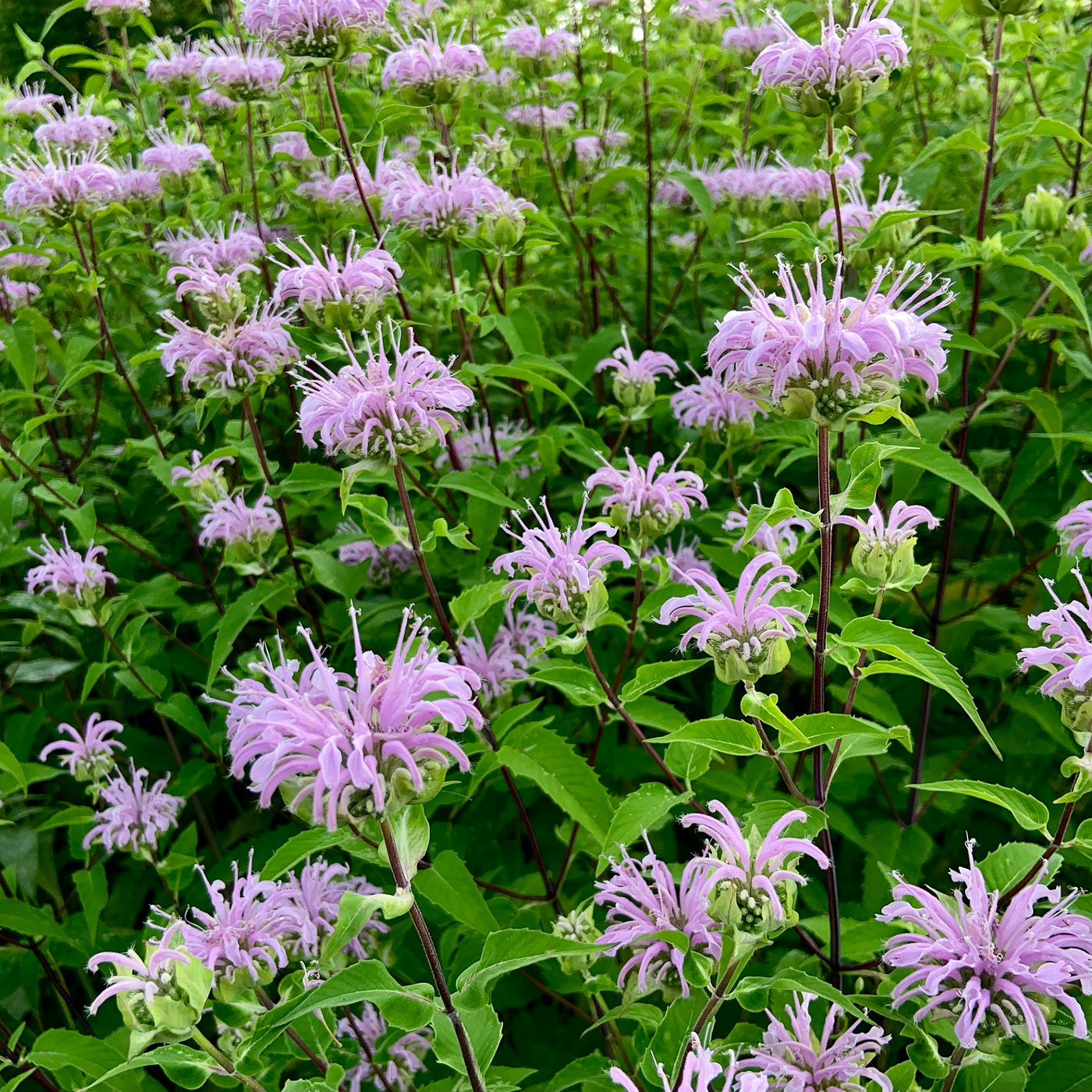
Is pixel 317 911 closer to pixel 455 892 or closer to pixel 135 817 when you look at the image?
pixel 455 892

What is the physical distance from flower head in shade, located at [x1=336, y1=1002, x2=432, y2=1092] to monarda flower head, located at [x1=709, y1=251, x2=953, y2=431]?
3.28ft

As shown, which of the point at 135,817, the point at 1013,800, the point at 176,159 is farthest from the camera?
the point at 176,159

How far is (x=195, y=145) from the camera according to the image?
226 centimetres

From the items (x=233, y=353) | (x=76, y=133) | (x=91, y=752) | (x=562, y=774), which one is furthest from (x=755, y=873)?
(x=76, y=133)

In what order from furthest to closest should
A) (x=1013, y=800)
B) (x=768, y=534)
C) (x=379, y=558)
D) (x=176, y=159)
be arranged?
(x=176, y=159) → (x=379, y=558) → (x=768, y=534) → (x=1013, y=800)

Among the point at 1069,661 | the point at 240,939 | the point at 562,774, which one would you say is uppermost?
the point at 1069,661

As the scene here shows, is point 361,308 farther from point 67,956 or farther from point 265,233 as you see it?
point 67,956

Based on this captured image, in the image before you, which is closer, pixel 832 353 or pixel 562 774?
pixel 832 353

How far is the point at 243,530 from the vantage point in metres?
1.72

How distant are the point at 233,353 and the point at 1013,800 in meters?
1.32

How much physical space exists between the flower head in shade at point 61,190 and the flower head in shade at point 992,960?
2012 mm

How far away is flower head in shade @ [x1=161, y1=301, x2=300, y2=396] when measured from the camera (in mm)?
1577

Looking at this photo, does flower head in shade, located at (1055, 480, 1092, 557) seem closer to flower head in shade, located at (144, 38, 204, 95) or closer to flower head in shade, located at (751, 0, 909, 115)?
flower head in shade, located at (751, 0, 909, 115)

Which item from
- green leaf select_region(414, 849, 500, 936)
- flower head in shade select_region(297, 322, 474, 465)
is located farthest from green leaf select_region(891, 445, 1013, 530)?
green leaf select_region(414, 849, 500, 936)
